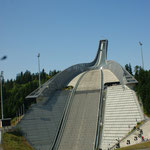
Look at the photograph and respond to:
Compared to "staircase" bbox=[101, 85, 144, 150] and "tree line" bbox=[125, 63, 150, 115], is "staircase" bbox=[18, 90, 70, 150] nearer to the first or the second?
"staircase" bbox=[101, 85, 144, 150]

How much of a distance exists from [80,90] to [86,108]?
22.2 ft

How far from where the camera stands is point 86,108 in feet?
116

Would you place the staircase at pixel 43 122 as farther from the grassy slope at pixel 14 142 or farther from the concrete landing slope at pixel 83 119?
the concrete landing slope at pixel 83 119

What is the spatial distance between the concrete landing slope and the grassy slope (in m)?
3.98

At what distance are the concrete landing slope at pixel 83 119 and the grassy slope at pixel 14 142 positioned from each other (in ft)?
13.1

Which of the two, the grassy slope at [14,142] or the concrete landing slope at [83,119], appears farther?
the concrete landing slope at [83,119]

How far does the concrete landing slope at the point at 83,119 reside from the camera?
28344 millimetres

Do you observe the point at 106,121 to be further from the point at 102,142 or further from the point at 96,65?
the point at 96,65

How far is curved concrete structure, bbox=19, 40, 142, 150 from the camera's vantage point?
28781 mm

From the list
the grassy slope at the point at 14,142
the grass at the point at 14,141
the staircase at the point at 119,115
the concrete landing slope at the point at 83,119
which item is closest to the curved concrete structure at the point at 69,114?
the concrete landing slope at the point at 83,119

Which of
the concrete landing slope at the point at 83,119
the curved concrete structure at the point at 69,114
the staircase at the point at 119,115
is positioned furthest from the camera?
the curved concrete structure at the point at 69,114

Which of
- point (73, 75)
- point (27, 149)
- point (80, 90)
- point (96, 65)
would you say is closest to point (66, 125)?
point (27, 149)

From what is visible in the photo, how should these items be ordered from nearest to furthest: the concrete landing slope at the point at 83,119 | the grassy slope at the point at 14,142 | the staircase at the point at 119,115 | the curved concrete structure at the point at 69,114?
the grassy slope at the point at 14,142
the staircase at the point at 119,115
the concrete landing slope at the point at 83,119
the curved concrete structure at the point at 69,114

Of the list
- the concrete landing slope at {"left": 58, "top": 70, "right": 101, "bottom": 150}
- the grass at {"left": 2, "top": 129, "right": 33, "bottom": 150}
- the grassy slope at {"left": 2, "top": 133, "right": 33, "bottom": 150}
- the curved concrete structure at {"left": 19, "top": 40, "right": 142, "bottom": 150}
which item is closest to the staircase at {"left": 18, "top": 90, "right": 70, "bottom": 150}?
the curved concrete structure at {"left": 19, "top": 40, "right": 142, "bottom": 150}
